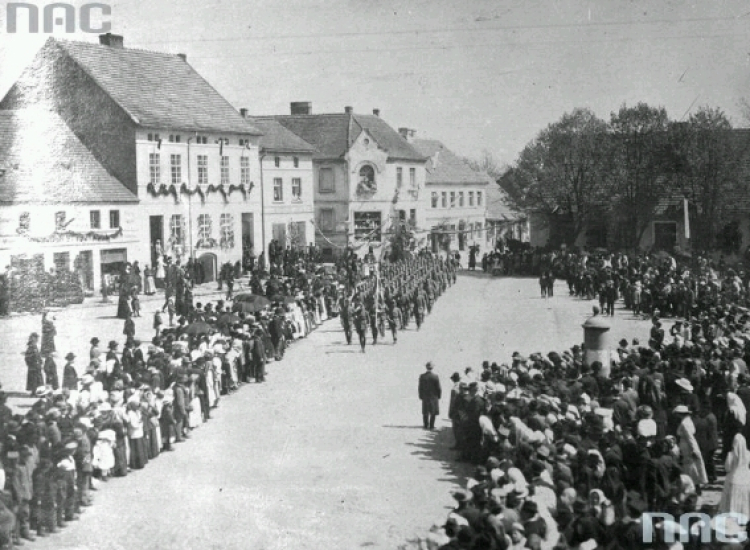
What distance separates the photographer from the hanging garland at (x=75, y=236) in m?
29.8

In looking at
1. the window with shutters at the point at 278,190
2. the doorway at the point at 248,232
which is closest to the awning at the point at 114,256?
the doorway at the point at 248,232

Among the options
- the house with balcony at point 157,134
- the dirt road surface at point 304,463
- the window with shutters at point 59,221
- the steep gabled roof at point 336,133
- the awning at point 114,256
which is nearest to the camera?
→ the dirt road surface at point 304,463

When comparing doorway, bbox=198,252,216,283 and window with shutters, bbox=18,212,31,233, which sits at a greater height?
window with shutters, bbox=18,212,31,233

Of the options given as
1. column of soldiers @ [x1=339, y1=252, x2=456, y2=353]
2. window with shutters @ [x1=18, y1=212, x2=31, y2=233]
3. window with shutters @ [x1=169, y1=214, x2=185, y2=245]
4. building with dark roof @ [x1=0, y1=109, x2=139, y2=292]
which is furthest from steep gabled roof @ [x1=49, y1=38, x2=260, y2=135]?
column of soldiers @ [x1=339, y1=252, x2=456, y2=353]

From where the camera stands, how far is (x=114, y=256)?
34938 millimetres

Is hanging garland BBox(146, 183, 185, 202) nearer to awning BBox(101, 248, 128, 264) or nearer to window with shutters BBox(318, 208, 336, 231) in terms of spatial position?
awning BBox(101, 248, 128, 264)

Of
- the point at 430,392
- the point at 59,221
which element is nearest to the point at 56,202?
the point at 59,221

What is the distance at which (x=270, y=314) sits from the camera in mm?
Result: 24750

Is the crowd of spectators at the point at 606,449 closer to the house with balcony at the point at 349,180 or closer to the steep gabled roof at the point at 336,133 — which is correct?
the house with balcony at the point at 349,180

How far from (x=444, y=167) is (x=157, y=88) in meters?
30.4

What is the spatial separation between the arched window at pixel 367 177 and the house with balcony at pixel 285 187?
15.5ft

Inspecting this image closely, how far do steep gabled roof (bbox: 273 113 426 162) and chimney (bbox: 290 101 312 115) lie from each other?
144cm

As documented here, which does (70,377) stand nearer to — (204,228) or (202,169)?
(204,228)

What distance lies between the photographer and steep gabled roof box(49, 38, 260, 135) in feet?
123
